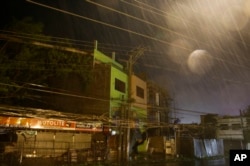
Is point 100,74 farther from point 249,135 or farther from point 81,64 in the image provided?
→ point 249,135

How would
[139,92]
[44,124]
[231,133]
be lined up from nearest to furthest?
[44,124]
[139,92]
[231,133]

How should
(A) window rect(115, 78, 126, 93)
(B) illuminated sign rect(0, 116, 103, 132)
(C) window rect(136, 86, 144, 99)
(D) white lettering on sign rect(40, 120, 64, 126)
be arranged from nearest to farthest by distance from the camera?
(B) illuminated sign rect(0, 116, 103, 132) → (D) white lettering on sign rect(40, 120, 64, 126) → (A) window rect(115, 78, 126, 93) → (C) window rect(136, 86, 144, 99)

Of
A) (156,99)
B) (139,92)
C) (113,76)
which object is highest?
(113,76)

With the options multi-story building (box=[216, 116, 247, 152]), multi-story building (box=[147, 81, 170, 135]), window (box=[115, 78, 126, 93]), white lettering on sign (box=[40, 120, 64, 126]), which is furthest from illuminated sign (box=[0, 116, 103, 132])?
multi-story building (box=[216, 116, 247, 152])

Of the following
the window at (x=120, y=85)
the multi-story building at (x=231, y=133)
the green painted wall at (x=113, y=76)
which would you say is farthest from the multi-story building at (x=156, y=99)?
the multi-story building at (x=231, y=133)

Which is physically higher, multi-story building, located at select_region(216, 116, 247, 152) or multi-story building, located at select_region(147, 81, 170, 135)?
multi-story building, located at select_region(147, 81, 170, 135)

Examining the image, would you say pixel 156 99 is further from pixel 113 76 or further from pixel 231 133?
pixel 231 133

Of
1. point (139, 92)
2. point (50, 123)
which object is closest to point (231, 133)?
point (139, 92)

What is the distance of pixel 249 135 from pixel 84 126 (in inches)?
1147

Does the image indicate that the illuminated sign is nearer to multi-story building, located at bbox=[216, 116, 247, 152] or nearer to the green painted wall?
the green painted wall

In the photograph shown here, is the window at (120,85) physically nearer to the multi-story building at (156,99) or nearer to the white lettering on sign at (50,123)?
the multi-story building at (156,99)

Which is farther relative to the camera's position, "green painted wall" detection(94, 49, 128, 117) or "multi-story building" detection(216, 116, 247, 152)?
"multi-story building" detection(216, 116, 247, 152)

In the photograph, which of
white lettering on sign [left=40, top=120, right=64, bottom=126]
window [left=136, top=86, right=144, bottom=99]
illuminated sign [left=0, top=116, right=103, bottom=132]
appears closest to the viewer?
illuminated sign [left=0, top=116, right=103, bottom=132]

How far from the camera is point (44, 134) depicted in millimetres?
22719
